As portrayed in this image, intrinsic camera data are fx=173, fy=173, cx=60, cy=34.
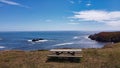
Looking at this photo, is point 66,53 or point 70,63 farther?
point 66,53

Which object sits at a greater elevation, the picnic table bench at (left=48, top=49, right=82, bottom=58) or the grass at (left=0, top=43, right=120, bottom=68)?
the picnic table bench at (left=48, top=49, right=82, bottom=58)

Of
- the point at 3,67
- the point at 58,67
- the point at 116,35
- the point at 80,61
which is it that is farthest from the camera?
the point at 116,35

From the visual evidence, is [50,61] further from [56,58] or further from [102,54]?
[102,54]

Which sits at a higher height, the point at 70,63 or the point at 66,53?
the point at 66,53

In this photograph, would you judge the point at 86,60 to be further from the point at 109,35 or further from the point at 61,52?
the point at 109,35

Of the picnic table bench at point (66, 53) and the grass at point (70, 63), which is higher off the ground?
the picnic table bench at point (66, 53)

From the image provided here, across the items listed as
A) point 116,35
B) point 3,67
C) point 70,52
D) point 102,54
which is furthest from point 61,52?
point 116,35

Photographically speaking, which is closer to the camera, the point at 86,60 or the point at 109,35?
the point at 86,60

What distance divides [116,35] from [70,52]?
190 feet

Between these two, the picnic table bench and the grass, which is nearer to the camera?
the grass

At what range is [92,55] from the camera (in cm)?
1381

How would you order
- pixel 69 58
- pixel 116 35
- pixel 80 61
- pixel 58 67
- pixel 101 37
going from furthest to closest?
1. pixel 101 37
2. pixel 116 35
3. pixel 69 58
4. pixel 80 61
5. pixel 58 67

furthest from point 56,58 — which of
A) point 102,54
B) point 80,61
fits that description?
point 102,54

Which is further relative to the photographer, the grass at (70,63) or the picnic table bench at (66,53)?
the picnic table bench at (66,53)
